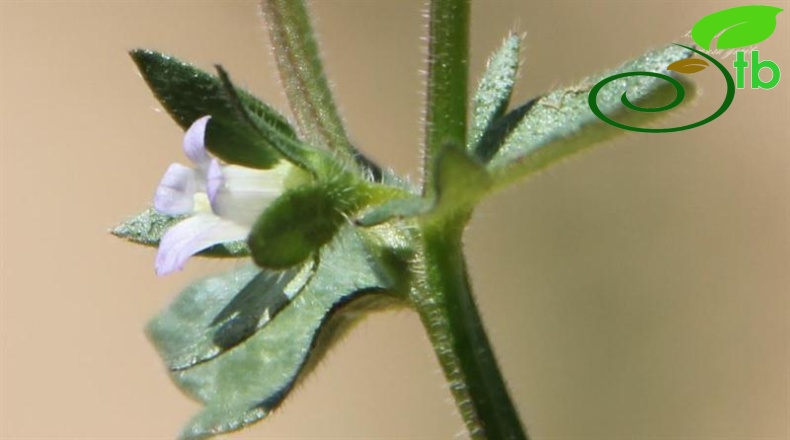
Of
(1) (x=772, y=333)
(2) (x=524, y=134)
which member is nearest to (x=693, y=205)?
(1) (x=772, y=333)

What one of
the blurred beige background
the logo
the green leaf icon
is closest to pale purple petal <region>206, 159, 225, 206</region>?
the logo

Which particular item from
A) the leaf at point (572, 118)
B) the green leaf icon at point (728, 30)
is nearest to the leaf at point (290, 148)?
the leaf at point (572, 118)

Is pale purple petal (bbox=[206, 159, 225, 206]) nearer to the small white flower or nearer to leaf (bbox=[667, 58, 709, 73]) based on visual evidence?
the small white flower

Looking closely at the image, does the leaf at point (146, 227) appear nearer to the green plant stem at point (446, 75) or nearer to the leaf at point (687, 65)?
the green plant stem at point (446, 75)

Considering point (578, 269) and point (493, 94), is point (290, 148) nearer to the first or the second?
point (493, 94)

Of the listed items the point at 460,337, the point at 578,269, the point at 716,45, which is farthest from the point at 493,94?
the point at 578,269

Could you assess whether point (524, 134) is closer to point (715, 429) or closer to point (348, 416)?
point (715, 429)
